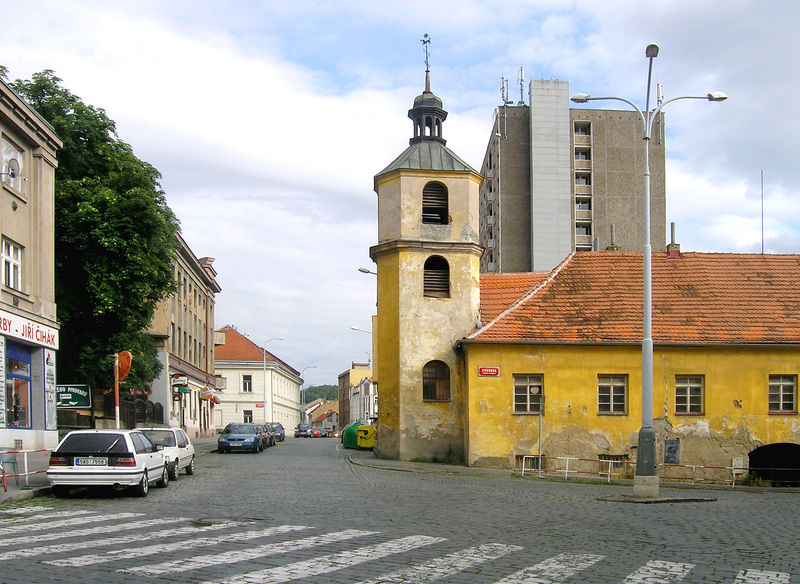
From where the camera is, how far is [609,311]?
30.5m

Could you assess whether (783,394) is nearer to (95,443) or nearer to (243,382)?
(95,443)

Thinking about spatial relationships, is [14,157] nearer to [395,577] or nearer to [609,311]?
[609,311]

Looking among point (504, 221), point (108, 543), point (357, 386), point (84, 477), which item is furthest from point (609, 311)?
point (357, 386)

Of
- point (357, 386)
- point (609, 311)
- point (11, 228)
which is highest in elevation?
point (11, 228)

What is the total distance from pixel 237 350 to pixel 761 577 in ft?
282

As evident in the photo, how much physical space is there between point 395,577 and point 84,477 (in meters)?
10.0

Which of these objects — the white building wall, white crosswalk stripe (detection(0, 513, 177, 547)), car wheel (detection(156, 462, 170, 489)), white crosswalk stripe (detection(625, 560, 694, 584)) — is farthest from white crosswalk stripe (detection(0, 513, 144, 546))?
the white building wall

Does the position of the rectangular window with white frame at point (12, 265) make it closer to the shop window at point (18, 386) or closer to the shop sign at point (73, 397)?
the shop window at point (18, 386)

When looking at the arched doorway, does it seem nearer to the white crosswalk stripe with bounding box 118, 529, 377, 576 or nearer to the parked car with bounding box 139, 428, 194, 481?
the parked car with bounding box 139, 428, 194, 481

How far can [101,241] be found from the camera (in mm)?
32281

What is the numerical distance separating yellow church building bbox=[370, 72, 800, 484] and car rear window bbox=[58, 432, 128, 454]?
13681mm

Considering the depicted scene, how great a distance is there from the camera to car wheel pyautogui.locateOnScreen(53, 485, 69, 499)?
17277 millimetres

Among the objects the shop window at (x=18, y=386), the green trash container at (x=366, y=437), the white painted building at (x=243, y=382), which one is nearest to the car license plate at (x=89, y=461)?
the shop window at (x=18, y=386)

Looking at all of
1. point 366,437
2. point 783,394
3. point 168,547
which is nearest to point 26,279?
point 168,547
